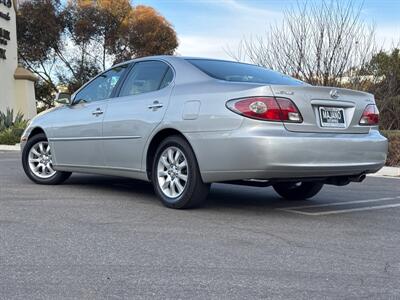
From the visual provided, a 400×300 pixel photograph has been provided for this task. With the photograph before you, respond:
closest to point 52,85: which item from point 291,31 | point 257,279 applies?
point 291,31

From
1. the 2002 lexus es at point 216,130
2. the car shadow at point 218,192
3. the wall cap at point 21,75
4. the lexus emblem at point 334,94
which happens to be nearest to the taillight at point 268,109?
the 2002 lexus es at point 216,130

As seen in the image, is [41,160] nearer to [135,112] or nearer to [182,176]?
[135,112]

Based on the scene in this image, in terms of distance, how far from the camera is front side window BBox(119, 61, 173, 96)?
618 centimetres

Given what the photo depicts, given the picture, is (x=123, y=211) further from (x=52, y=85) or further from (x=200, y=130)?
(x=52, y=85)

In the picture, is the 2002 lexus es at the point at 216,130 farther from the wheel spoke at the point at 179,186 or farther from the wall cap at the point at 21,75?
the wall cap at the point at 21,75

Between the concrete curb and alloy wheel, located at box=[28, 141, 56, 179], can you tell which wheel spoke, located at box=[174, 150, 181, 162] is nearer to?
alloy wheel, located at box=[28, 141, 56, 179]

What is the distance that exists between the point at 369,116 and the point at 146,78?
247 centimetres

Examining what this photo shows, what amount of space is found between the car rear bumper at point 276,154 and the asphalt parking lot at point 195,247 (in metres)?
0.49

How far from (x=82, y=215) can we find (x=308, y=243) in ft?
7.28

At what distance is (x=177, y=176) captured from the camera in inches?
226

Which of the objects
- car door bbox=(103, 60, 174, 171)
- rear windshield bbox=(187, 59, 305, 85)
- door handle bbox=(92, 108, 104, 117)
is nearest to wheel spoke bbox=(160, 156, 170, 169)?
car door bbox=(103, 60, 174, 171)

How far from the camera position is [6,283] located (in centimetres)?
344

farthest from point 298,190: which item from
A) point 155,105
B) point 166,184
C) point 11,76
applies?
point 11,76

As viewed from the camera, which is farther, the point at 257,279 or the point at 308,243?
the point at 308,243
